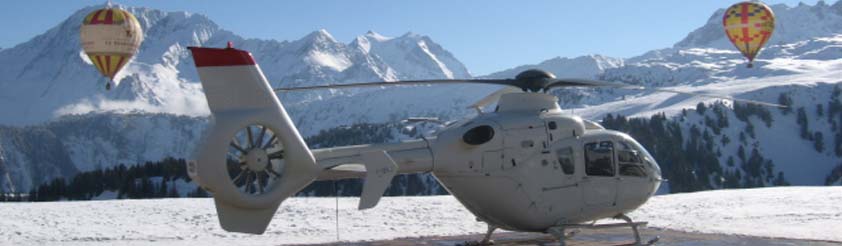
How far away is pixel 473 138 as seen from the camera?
2122cm

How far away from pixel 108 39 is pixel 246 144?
32.1 metres

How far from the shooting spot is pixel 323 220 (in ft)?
101

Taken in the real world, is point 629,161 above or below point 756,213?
above

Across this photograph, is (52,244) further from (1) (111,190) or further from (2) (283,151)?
(1) (111,190)

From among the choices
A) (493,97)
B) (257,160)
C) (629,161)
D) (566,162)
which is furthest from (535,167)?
(257,160)

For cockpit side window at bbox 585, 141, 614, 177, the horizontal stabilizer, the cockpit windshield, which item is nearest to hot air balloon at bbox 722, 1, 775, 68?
the cockpit windshield

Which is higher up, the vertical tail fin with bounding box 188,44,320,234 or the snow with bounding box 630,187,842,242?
the vertical tail fin with bounding box 188,44,320,234

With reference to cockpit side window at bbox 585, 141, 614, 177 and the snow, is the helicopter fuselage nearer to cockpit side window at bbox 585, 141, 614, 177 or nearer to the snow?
cockpit side window at bbox 585, 141, 614, 177

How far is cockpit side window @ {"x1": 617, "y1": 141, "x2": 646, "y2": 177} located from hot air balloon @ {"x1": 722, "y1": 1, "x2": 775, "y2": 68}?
36.0 m

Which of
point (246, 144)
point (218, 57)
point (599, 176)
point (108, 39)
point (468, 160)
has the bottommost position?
point (599, 176)

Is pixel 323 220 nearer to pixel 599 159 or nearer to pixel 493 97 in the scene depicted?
pixel 493 97

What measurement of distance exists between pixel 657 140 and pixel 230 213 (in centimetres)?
18947

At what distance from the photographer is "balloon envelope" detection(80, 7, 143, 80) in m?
47.1

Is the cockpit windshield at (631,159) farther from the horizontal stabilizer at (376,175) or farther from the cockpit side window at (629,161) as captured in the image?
the horizontal stabilizer at (376,175)
